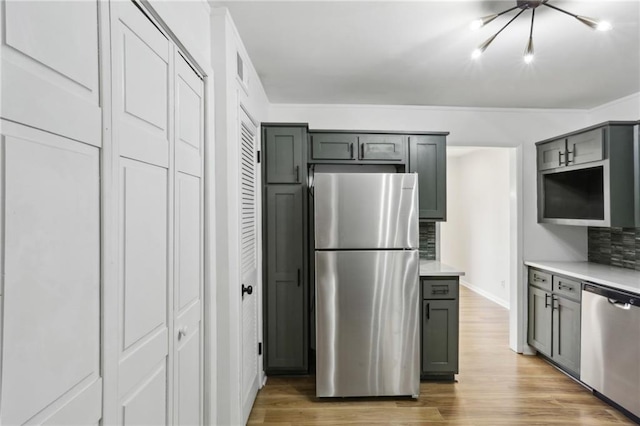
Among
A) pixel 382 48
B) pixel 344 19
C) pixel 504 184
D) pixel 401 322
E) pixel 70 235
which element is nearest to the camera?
pixel 70 235

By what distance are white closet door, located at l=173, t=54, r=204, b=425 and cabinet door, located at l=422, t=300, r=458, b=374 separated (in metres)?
1.91

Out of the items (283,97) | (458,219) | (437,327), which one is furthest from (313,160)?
(458,219)

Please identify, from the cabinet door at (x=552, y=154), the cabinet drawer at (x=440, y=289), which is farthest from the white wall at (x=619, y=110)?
the cabinet drawer at (x=440, y=289)

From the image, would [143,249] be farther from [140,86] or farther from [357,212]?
[357,212]

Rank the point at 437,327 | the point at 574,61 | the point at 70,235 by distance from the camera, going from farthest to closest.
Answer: the point at 437,327 → the point at 574,61 → the point at 70,235

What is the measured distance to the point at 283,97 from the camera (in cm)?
334

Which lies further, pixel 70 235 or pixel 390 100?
pixel 390 100

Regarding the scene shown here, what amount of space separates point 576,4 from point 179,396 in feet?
8.48

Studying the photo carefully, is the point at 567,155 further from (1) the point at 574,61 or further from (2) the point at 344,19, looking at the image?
(2) the point at 344,19

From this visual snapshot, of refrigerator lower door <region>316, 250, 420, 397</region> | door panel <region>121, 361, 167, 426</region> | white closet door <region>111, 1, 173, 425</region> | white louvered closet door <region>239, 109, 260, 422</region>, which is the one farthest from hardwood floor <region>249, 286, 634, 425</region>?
white closet door <region>111, 1, 173, 425</region>

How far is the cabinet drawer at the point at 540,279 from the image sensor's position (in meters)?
3.28

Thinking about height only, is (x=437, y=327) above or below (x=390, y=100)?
below

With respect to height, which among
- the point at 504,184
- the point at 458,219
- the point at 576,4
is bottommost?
the point at 458,219

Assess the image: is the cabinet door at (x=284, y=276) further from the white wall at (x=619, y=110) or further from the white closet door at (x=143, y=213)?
the white wall at (x=619, y=110)
